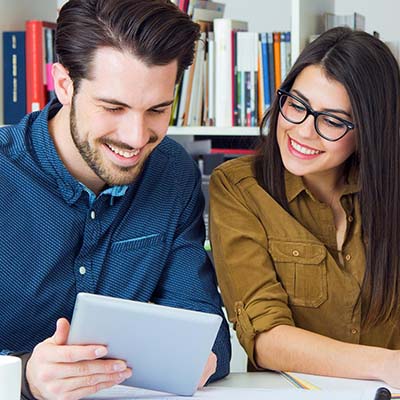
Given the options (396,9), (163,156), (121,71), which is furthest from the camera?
(396,9)

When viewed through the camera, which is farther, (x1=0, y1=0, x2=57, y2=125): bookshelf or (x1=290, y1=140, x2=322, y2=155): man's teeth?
(x1=0, y1=0, x2=57, y2=125): bookshelf

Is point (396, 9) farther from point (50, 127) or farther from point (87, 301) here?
point (87, 301)

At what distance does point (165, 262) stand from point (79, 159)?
258 mm

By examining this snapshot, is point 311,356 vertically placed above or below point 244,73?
below

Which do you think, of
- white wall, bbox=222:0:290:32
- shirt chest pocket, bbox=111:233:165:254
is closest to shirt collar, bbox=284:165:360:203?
shirt chest pocket, bbox=111:233:165:254

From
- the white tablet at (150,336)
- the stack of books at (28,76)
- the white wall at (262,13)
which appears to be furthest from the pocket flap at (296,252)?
the white wall at (262,13)

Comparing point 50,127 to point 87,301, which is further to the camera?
point 50,127

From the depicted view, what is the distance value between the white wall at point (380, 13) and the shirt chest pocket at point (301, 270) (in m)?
1.48

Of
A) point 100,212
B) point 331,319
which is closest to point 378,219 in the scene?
point 331,319

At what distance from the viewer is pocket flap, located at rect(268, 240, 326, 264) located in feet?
5.88

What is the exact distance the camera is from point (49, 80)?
2.58 m

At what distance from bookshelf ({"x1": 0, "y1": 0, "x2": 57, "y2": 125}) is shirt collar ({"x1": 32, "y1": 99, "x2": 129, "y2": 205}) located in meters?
0.99

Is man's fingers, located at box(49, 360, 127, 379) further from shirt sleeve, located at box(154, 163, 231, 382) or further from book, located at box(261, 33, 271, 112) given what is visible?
book, located at box(261, 33, 271, 112)

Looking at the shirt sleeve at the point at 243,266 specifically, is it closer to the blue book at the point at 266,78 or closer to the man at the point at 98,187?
the man at the point at 98,187
